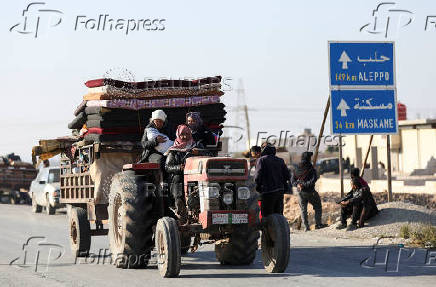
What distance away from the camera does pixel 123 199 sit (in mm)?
13484

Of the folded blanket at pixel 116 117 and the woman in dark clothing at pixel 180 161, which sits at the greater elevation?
the folded blanket at pixel 116 117

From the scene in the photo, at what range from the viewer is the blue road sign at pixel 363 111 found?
21.4 m

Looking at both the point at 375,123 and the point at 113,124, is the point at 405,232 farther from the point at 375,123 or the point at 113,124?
the point at 113,124

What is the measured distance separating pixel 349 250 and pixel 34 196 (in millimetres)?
21133

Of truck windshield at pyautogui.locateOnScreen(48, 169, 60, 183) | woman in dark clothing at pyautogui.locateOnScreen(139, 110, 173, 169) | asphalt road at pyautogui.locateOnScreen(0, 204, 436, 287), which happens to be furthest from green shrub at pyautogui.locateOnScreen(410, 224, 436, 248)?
truck windshield at pyautogui.locateOnScreen(48, 169, 60, 183)

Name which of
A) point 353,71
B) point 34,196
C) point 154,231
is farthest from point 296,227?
→ point 34,196

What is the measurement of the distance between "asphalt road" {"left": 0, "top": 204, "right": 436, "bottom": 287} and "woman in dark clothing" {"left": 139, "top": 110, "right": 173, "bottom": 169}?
176 centimetres

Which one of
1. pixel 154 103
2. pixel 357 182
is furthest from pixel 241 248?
pixel 357 182

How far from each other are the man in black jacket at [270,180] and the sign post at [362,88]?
578 cm

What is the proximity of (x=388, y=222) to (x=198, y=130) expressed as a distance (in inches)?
273

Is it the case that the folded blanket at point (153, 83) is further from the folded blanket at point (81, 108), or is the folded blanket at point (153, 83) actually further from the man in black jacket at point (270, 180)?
the man in black jacket at point (270, 180)

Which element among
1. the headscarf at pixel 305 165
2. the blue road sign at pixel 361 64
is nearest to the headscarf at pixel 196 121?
the headscarf at pixel 305 165

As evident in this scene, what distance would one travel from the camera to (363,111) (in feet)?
70.7

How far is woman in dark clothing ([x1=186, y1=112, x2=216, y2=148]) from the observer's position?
14203 mm
